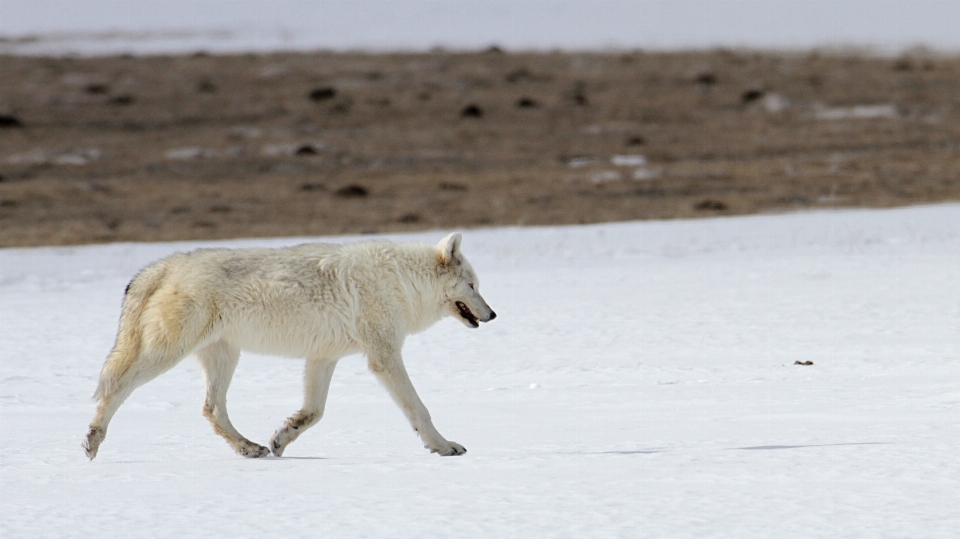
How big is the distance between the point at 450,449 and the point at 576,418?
1253 mm

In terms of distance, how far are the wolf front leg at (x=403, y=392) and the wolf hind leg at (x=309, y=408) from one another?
0.31 m

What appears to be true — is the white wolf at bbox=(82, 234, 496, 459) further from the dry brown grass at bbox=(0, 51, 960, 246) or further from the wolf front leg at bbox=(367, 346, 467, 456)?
the dry brown grass at bbox=(0, 51, 960, 246)

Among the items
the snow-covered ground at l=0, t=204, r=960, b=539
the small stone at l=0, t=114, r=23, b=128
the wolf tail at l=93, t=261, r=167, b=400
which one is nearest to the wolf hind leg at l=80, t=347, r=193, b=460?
the wolf tail at l=93, t=261, r=167, b=400

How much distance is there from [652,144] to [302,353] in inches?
943

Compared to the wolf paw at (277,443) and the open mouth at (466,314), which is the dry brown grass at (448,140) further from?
the wolf paw at (277,443)

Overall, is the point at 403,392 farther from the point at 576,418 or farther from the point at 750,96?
the point at 750,96

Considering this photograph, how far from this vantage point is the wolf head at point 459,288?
22.9 ft

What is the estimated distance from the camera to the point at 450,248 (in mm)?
6953

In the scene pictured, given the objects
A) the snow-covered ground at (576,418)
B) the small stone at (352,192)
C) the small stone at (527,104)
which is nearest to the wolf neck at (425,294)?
the snow-covered ground at (576,418)

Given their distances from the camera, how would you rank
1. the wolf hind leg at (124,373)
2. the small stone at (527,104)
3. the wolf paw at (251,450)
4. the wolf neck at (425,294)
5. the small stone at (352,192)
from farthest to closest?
the small stone at (527,104), the small stone at (352,192), the wolf neck at (425,294), the wolf paw at (251,450), the wolf hind leg at (124,373)

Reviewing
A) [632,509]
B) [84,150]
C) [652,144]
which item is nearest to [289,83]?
[84,150]

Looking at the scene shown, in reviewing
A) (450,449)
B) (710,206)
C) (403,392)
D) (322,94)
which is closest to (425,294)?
(403,392)

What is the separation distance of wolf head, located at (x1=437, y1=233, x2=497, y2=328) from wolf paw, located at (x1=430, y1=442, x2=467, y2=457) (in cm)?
86

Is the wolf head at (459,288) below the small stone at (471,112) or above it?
below
